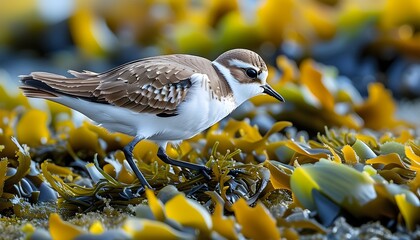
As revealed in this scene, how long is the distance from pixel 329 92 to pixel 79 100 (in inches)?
68.8

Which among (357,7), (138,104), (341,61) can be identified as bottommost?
(341,61)

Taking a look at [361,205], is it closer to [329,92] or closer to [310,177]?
[310,177]

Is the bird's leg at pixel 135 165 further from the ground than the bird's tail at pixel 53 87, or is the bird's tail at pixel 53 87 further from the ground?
the bird's tail at pixel 53 87

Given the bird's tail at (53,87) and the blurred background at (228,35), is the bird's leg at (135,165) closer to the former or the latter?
the bird's tail at (53,87)

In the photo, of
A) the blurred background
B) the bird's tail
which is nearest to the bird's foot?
the bird's tail

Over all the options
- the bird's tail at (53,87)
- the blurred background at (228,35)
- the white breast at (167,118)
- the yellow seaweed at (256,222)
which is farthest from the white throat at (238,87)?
the blurred background at (228,35)

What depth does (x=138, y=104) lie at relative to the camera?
8.18ft

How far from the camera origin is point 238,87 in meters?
2.67

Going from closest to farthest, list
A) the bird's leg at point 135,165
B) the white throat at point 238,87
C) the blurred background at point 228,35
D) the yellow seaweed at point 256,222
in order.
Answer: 1. the yellow seaweed at point 256,222
2. the bird's leg at point 135,165
3. the white throat at point 238,87
4. the blurred background at point 228,35

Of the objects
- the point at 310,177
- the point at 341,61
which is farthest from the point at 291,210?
the point at 341,61

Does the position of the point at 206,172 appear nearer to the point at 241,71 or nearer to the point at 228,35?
the point at 241,71

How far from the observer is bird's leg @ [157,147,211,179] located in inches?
97.7

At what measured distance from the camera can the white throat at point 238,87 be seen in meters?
2.66

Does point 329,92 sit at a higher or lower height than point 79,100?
lower
